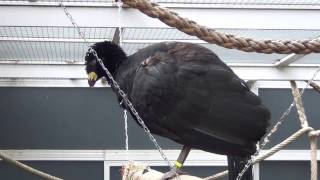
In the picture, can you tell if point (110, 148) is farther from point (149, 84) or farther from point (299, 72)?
point (149, 84)

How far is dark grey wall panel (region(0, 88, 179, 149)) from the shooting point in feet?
15.1

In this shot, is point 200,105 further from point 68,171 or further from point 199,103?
point 68,171

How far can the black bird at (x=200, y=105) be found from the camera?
6.46 feet

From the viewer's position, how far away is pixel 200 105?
199 centimetres

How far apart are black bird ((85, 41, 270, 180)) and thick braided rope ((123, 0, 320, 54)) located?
290 millimetres

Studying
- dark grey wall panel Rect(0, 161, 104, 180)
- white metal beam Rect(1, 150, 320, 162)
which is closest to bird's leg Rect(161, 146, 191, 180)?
white metal beam Rect(1, 150, 320, 162)

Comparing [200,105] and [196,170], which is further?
[196,170]

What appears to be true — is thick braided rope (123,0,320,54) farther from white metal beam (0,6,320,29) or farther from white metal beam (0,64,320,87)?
white metal beam (0,64,320,87)

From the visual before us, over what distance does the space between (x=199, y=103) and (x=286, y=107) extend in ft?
9.18

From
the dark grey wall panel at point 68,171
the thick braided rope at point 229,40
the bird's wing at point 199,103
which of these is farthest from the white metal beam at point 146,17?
the dark grey wall panel at point 68,171

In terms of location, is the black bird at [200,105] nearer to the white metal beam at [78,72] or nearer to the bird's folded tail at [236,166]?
the bird's folded tail at [236,166]

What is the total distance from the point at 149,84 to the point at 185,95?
0.39 ft

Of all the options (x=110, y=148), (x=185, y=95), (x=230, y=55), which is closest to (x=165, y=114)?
(x=185, y=95)

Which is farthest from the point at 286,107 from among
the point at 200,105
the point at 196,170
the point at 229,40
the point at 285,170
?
the point at 229,40
